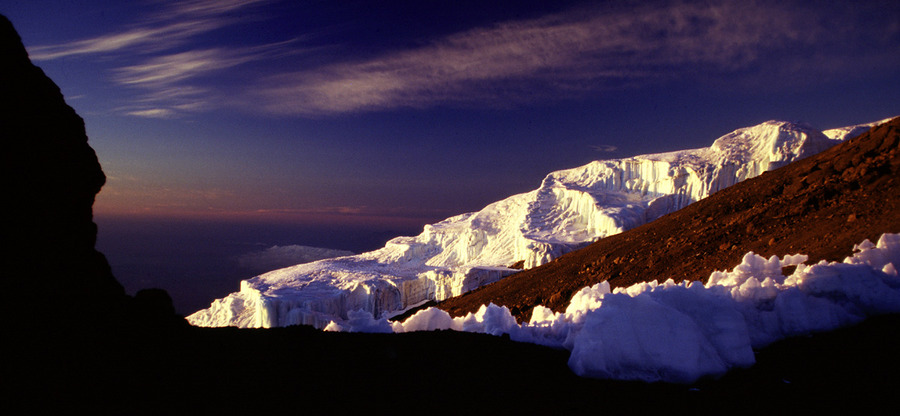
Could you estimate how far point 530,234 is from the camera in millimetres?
43656

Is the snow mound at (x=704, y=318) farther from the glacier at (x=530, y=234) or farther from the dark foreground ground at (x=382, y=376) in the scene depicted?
the glacier at (x=530, y=234)

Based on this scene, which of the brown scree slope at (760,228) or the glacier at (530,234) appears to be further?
the glacier at (530,234)

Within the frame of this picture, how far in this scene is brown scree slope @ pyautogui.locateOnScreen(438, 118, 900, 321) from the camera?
34.6 feet

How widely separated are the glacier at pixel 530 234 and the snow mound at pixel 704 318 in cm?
2450

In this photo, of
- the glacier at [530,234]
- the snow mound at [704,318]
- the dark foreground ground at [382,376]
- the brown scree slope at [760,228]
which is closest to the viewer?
the dark foreground ground at [382,376]

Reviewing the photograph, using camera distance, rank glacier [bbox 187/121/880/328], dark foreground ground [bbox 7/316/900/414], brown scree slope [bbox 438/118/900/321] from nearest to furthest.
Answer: dark foreground ground [bbox 7/316/900/414] < brown scree slope [bbox 438/118/900/321] < glacier [bbox 187/121/880/328]

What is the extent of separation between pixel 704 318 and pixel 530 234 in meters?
38.2

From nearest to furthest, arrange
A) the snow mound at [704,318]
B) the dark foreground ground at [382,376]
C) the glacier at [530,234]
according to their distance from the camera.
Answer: the dark foreground ground at [382,376] → the snow mound at [704,318] → the glacier at [530,234]

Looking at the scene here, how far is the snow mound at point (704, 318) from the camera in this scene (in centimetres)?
525

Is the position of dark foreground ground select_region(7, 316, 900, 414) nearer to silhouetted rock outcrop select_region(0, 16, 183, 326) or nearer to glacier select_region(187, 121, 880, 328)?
silhouetted rock outcrop select_region(0, 16, 183, 326)

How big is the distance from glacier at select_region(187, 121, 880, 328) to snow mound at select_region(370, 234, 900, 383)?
24.5 metres

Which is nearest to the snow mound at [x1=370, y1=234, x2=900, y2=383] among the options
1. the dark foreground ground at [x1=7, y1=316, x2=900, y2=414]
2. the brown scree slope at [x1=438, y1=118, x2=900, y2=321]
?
the dark foreground ground at [x1=7, y1=316, x2=900, y2=414]

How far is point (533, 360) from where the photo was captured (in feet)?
18.2

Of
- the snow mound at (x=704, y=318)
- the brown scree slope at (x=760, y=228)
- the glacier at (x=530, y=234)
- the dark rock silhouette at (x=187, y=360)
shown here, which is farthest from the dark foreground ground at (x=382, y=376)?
the glacier at (x=530, y=234)
